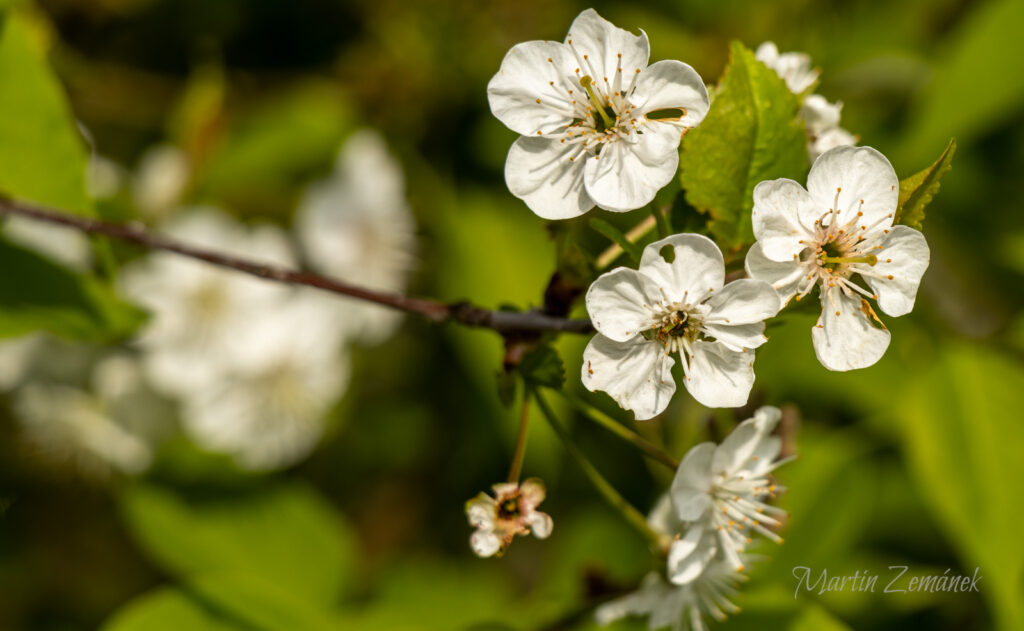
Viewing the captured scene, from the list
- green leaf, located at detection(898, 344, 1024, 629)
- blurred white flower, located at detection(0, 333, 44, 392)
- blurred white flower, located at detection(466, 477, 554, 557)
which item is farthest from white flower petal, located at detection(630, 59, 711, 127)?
blurred white flower, located at detection(0, 333, 44, 392)

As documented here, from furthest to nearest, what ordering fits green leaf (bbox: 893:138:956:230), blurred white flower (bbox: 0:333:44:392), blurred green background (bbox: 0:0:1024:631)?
blurred white flower (bbox: 0:333:44:392), blurred green background (bbox: 0:0:1024:631), green leaf (bbox: 893:138:956:230)

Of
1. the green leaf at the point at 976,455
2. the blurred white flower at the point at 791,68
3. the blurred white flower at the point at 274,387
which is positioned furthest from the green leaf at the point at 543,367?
the blurred white flower at the point at 274,387

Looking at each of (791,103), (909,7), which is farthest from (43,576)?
(909,7)

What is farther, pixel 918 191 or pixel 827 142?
pixel 827 142

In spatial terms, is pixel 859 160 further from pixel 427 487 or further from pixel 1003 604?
pixel 427 487

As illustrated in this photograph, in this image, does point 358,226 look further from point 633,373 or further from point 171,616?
point 633,373

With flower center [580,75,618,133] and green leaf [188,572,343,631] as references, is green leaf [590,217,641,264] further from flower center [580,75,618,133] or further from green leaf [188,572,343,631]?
green leaf [188,572,343,631]

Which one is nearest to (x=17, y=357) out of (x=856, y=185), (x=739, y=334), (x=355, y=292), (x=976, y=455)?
(x=355, y=292)
